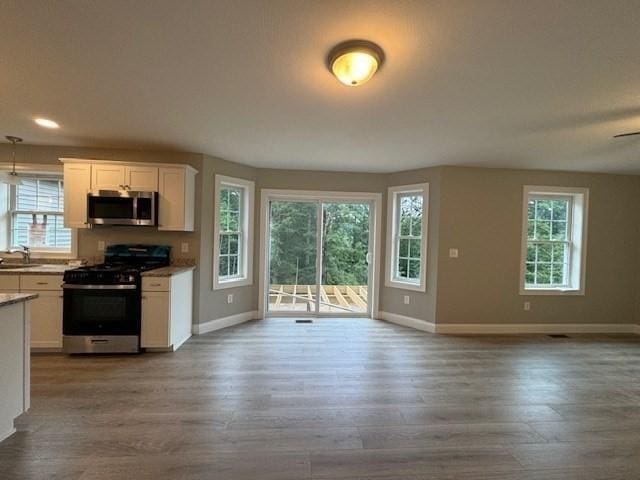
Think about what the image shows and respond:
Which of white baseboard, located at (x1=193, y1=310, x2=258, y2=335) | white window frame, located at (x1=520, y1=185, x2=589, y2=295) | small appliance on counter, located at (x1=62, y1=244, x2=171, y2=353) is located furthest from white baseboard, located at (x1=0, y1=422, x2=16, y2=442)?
white window frame, located at (x1=520, y1=185, x2=589, y2=295)

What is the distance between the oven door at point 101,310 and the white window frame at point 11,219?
943 mm

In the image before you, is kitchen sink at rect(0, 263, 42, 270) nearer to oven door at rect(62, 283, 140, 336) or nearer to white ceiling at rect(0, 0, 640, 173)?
oven door at rect(62, 283, 140, 336)

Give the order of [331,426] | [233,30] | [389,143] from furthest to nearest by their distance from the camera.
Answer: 1. [389,143]
2. [331,426]
3. [233,30]

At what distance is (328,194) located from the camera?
15.7ft

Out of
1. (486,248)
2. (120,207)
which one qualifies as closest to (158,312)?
(120,207)

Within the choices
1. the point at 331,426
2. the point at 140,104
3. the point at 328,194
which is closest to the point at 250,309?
the point at 328,194

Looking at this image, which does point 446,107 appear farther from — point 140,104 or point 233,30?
point 140,104

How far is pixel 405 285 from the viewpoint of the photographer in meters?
4.65

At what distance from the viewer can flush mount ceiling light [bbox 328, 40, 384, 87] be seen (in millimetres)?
1664

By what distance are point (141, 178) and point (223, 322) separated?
86.8 inches

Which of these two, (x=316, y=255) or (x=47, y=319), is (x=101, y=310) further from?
(x=316, y=255)

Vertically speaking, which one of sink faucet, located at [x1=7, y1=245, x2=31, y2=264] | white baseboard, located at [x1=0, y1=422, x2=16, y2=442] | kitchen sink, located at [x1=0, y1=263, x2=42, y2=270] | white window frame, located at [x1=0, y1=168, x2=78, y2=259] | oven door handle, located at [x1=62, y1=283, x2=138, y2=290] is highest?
white window frame, located at [x1=0, y1=168, x2=78, y2=259]

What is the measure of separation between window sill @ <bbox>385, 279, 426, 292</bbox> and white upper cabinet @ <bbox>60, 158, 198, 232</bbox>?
3170mm

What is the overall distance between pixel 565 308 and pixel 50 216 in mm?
7405
